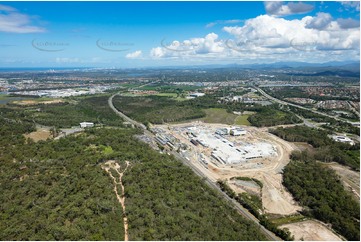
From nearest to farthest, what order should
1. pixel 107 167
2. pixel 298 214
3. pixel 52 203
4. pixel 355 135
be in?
pixel 52 203 < pixel 298 214 < pixel 107 167 < pixel 355 135

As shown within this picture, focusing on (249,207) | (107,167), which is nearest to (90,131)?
(107,167)

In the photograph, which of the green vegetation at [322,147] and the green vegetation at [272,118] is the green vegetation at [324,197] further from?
the green vegetation at [272,118]

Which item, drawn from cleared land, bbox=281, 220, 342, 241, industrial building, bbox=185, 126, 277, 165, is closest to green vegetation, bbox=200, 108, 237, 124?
industrial building, bbox=185, 126, 277, 165

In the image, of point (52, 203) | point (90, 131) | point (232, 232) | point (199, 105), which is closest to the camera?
point (232, 232)

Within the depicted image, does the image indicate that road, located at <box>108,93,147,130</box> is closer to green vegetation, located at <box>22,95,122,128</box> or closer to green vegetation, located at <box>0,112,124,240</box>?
green vegetation, located at <box>22,95,122,128</box>

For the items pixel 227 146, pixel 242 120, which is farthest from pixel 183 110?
pixel 227 146

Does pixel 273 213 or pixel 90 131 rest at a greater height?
pixel 90 131

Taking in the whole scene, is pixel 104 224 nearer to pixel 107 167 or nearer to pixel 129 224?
pixel 129 224
